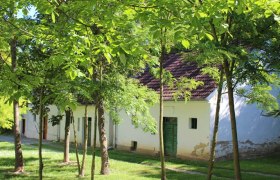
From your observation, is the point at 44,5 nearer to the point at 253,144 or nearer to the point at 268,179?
the point at 268,179

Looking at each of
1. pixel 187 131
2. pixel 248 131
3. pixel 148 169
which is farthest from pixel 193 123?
pixel 148 169

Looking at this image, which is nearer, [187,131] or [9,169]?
[9,169]

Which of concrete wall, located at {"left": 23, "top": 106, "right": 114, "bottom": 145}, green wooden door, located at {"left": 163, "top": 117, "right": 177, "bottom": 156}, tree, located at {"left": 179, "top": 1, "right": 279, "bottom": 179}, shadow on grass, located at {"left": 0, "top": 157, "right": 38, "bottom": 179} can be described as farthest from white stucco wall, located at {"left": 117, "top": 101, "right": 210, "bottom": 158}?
tree, located at {"left": 179, "top": 1, "right": 279, "bottom": 179}

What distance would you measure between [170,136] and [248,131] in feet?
Answer: 13.6

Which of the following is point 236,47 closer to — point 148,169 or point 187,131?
point 148,169

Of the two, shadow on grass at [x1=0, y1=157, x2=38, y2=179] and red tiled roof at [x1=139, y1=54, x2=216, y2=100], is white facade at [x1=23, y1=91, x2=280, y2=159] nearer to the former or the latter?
red tiled roof at [x1=139, y1=54, x2=216, y2=100]

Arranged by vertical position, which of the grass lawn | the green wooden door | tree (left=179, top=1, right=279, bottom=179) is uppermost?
tree (left=179, top=1, right=279, bottom=179)

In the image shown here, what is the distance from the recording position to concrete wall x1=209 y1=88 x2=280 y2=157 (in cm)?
1994

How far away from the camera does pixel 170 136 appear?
22219 mm

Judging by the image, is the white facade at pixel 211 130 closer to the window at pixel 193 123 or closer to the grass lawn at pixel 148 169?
the window at pixel 193 123

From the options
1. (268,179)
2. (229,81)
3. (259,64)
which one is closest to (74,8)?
(229,81)

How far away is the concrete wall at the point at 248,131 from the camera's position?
1994 cm

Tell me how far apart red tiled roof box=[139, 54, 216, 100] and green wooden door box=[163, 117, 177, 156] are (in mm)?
1624

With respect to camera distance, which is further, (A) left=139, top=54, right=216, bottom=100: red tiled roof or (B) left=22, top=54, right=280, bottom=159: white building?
(B) left=22, top=54, right=280, bottom=159: white building
